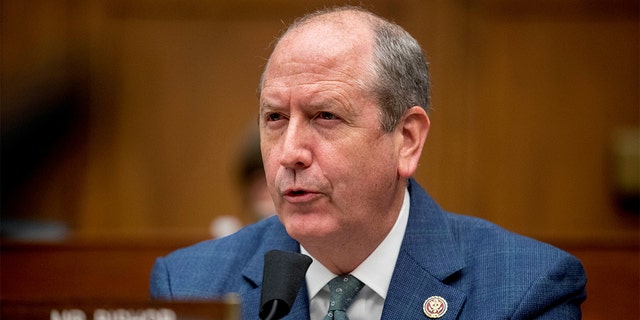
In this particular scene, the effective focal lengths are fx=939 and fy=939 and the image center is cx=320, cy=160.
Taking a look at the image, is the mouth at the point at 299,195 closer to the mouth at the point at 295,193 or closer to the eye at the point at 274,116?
the mouth at the point at 295,193

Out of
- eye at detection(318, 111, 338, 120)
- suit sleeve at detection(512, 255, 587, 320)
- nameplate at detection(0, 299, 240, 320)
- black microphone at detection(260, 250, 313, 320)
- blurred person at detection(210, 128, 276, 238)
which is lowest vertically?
blurred person at detection(210, 128, 276, 238)

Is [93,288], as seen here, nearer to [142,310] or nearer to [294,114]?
[294,114]

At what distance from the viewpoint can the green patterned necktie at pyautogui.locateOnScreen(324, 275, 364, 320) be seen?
102 inches

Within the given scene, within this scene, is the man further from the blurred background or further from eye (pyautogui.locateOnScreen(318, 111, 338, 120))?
the blurred background

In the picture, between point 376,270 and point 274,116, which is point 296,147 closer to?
point 274,116

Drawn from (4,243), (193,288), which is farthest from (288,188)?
(4,243)

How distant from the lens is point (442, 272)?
2686 mm

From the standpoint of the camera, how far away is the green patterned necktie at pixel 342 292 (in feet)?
8.50

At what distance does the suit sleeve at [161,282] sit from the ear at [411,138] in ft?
2.69

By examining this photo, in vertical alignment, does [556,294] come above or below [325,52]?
below

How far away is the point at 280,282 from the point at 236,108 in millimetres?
4538

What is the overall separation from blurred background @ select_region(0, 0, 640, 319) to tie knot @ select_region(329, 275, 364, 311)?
372 centimetres

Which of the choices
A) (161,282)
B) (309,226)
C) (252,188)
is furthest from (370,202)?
(252,188)

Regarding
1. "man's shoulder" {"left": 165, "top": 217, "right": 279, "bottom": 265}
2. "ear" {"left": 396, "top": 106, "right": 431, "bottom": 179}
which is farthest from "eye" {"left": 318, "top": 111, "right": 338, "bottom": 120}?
"man's shoulder" {"left": 165, "top": 217, "right": 279, "bottom": 265}
